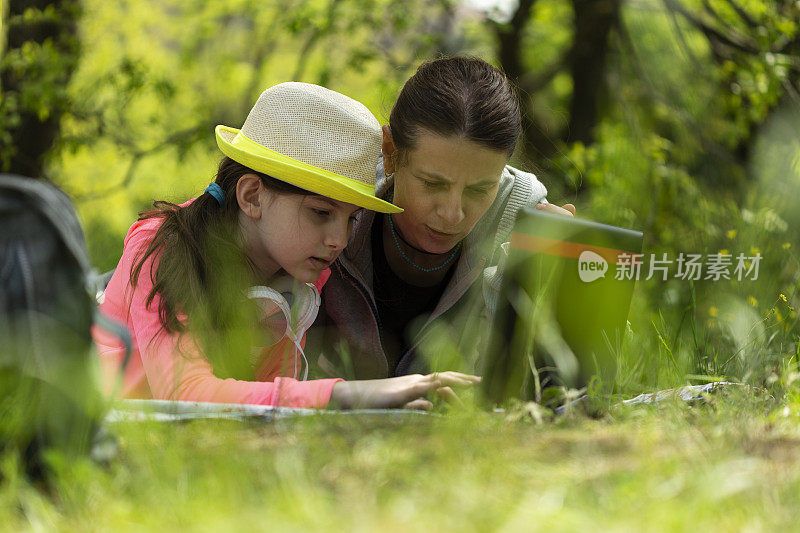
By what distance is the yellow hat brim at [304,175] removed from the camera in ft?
8.53

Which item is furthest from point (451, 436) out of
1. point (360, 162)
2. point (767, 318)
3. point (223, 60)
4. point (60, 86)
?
point (223, 60)

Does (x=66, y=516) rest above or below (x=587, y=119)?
above

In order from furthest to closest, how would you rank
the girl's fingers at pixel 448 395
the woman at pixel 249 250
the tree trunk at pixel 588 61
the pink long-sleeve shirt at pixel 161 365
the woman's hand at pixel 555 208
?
the tree trunk at pixel 588 61 → the woman's hand at pixel 555 208 → the woman at pixel 249 250 → the pink long-sleeve shirt at pixel 161 365 → the girl's fingers at pixel 448 395

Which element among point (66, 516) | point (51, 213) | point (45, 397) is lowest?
point (66, 516)

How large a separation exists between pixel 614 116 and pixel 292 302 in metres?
6.80

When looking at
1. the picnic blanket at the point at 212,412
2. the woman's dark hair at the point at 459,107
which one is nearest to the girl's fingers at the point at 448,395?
the picnic blanket at the point at 212,412

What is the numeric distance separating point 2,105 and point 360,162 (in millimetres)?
4562

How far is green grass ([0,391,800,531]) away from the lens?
123 cm

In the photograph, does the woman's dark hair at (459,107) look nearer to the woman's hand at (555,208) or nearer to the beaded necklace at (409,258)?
the woman's hand at (555,208)

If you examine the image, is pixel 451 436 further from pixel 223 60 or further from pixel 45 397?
pixel 223 60

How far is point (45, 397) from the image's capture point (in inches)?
59.4

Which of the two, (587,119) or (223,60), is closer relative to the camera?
(587,119)

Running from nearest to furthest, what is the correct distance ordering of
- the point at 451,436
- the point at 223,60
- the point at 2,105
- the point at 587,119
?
the point at 451,436
the point at 2,105
the point at 587,119
the point at 223,60

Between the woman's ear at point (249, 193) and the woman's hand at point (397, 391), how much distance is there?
0.80 m
